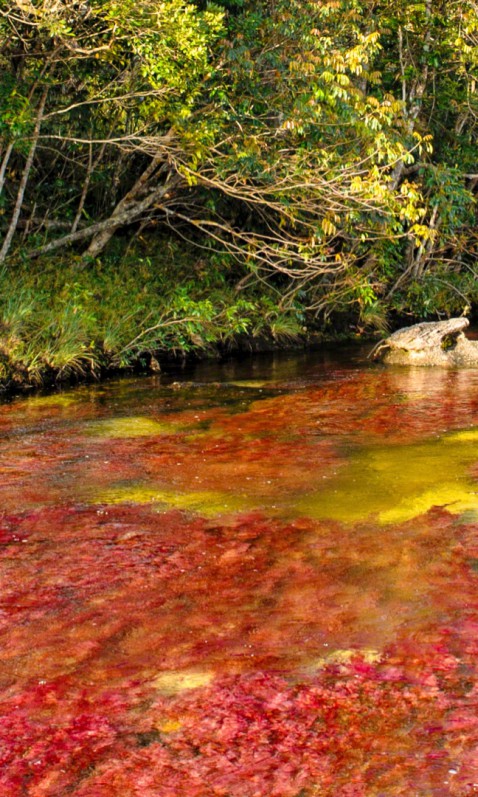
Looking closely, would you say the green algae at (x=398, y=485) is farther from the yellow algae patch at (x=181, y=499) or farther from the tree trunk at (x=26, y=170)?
the tree trunk at (x=26, y=170)

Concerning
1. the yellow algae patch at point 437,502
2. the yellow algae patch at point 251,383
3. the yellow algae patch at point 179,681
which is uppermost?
the yellow algae patch at point 251,383

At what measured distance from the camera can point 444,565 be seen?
537cm

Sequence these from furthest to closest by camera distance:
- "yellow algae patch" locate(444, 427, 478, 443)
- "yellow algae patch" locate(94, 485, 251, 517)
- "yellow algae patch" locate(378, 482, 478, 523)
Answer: "yellow algae patch" locate(444, 427, 478, 443) → "yellow algae patch" locate(94, 485, 251, 517) → "yellow algae patch" locate(378, 482, 478, 523)

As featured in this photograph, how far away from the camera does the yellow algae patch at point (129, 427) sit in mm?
9480

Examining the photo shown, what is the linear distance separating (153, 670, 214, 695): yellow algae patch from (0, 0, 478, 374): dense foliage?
7901 mm

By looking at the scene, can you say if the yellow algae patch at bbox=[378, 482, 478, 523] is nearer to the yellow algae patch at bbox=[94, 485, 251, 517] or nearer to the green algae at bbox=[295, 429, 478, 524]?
the green algae at bbox=[295, 429, 478, 524]

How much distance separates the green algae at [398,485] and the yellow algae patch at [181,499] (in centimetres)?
45

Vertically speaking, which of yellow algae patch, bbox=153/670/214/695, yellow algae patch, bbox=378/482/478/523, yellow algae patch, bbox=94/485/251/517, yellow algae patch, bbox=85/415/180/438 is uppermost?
yellow algae patch, bbox=85/415/180/438

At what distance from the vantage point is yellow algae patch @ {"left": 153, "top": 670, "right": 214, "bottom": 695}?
13.3 ft

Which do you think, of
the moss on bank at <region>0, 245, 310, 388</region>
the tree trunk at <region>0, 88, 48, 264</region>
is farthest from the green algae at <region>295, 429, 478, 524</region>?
the tree trunk at <region>0, 88, 48, 264</region>

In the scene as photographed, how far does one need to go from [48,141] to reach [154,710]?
1176cm

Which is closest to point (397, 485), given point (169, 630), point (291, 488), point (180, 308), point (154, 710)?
point (291, 488)

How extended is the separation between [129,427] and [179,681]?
5.85 metres

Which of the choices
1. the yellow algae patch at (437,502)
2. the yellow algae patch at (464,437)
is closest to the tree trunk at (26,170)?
the yellow algae patch at (464,437)
